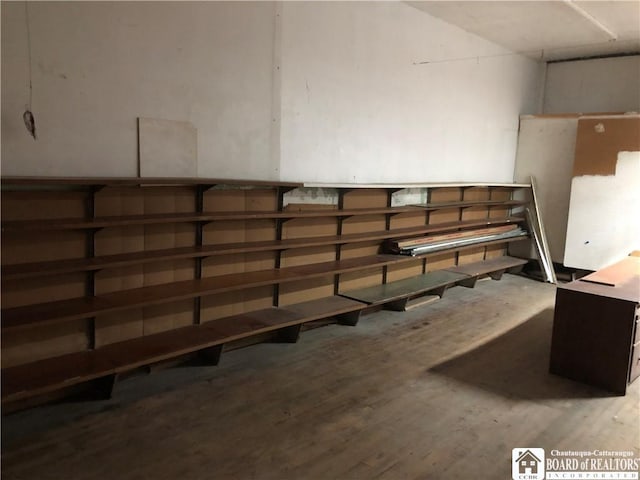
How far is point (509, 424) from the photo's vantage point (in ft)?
9.20

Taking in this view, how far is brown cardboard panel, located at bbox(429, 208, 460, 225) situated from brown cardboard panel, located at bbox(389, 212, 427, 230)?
0.48 ft

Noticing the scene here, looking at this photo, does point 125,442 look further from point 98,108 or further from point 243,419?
point 98,108

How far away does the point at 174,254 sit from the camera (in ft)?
10.2

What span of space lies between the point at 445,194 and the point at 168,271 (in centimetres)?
348

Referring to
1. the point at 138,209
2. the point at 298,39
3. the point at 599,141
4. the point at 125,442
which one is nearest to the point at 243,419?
the point at 125,442

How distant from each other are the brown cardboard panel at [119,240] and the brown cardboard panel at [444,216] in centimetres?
338

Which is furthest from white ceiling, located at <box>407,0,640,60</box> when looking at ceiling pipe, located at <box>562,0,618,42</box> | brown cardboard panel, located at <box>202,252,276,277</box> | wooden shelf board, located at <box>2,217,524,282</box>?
brown cardboard panel, located at <box>202,252,276,277</box>

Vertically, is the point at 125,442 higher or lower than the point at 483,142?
lower

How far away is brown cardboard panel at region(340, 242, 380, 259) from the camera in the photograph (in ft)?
14.9

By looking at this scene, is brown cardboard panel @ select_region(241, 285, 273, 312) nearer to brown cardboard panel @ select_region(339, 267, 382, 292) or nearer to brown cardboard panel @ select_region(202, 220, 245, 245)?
brown cardboard panel @ select_region(202, 220, 245, 245)

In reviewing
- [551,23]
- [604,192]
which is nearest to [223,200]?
[551,23]

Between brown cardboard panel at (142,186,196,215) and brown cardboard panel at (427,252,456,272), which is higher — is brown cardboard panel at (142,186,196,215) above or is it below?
above

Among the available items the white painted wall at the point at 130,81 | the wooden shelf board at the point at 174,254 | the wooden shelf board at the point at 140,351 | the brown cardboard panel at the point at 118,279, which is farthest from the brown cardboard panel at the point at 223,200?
the wooden shelf board at the point at 140,351

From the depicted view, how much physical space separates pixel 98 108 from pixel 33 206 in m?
0.67
